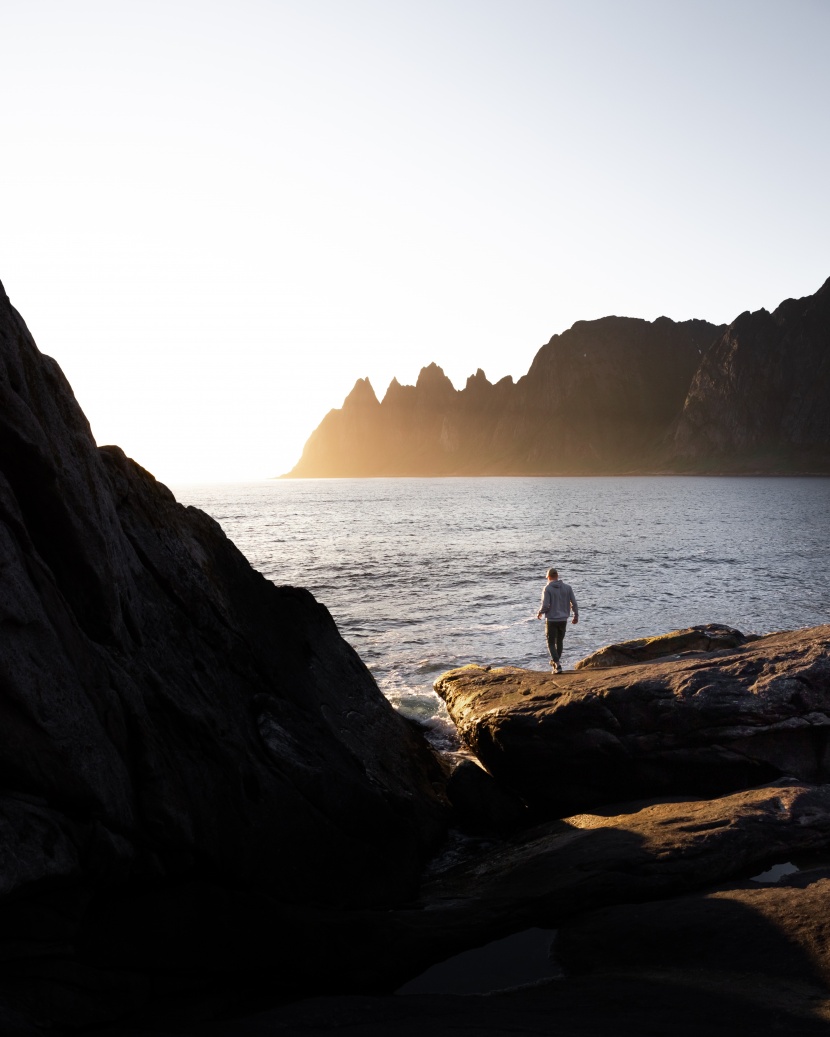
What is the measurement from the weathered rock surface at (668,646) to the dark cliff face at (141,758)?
875cm

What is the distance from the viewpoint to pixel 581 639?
24.4m

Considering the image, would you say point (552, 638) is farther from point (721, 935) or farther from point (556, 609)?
point (721, 935)

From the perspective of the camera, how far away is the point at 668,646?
17.6 metres

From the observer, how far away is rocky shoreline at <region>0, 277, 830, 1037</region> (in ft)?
19.0

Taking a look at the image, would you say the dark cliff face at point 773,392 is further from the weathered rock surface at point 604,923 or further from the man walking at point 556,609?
the weathered rock surface at point 604,923

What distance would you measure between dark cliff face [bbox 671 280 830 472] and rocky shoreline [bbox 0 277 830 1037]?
182 metres

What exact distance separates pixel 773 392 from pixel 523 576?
172m

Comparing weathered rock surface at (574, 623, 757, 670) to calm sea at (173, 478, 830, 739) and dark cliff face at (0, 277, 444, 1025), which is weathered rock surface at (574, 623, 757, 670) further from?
dark cliff face at (0, 277, 444, 1025)

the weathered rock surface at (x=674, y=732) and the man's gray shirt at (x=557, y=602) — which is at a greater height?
the man's gray shirt at (x=557, y=602)

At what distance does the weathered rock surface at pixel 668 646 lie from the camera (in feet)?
56.9

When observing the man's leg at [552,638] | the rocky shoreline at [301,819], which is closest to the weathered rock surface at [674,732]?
the rocky shoreline at [301,819]

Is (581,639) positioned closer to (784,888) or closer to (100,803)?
(784,888)

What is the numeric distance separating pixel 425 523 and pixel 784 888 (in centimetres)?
7003

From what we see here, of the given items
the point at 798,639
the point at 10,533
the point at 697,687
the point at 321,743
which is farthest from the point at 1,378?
the point at 798,639
